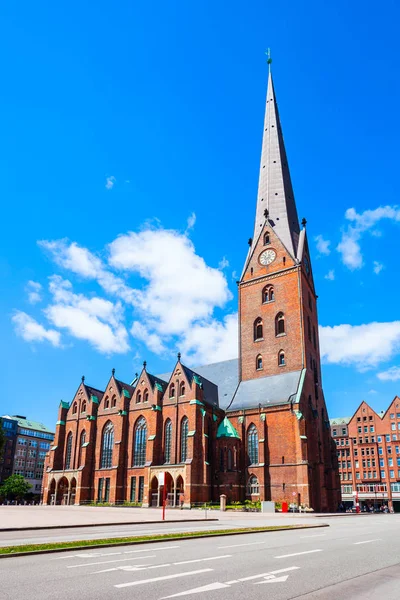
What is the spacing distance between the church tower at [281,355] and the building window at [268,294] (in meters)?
0.11

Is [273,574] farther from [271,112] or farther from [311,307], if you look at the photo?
[271,112]

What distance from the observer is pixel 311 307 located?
55.6 meters

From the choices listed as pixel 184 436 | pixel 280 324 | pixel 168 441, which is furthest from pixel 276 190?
pixel 168 441

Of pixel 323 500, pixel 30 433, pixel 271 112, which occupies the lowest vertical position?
pixel 323 500

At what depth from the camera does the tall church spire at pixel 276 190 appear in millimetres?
57000

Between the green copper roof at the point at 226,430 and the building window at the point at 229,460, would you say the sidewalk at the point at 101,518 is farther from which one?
the green copper roof at the point at 226,430

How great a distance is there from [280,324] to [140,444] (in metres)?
19.5

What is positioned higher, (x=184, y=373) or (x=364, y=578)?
(x=184, y=373)

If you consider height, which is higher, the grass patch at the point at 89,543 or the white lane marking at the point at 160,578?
the white lane marking at the point at 160,578

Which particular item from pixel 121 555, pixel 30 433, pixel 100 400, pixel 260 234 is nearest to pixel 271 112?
pixel 260 234

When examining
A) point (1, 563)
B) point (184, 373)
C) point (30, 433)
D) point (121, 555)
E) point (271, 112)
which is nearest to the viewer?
point (1, 563)

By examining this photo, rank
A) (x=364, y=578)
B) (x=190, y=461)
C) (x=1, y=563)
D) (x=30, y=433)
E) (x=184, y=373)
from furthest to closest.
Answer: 1. (x=30, y=433)
2. (x=184, y=373)
3. (x=190, y=461)
4. (x=1, y=563)
5. (x=364, y=578)

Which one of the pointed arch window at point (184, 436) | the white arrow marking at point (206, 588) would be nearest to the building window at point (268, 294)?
the pointed arch window at point (184, 436)

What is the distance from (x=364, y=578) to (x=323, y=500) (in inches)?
1508
